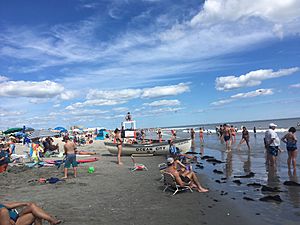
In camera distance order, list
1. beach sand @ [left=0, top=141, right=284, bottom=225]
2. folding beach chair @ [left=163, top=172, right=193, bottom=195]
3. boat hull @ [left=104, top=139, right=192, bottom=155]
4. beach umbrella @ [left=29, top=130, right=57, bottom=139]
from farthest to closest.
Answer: beach umbrella @ [left=29, top=130, right=57, bottom=139], boat hull @ [left=104, top=139, right=192, bottom=155], folding beach chair @ [left=163, top=172, right=193, bottom=195], beach sand @ [left=0, top=141, right=284, bottom=225]

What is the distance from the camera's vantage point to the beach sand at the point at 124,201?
5984 millimetres

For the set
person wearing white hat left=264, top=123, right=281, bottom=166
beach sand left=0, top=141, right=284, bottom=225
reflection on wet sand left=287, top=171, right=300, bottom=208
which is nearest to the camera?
beach sand left=0, top=141, right=284, bottom=225

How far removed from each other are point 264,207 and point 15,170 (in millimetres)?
9896

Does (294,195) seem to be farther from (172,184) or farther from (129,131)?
(129,131)

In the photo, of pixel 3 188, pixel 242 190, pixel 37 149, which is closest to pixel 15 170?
pixel 3 188

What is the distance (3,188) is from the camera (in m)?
9.17

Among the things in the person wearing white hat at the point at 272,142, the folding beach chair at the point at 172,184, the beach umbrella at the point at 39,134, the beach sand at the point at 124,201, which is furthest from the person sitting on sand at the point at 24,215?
the beach umbrella at the point at 39,134

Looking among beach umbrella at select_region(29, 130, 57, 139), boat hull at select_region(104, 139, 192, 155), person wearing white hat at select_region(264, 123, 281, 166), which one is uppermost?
beach umbrella at select_region(29, 130, 57, 139)

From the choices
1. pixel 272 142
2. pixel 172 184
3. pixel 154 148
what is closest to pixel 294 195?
pixel 172 184

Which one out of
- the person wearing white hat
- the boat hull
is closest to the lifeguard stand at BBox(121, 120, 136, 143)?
the boat hull

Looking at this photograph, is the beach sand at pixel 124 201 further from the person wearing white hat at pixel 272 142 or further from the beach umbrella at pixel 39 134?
the beach umbrella at pixel 39 134

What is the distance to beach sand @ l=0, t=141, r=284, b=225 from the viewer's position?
19.6 feet

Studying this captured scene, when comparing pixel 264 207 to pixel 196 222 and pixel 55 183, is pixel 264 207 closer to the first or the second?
pixel 196 222

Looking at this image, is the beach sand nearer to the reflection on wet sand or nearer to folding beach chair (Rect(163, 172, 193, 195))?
folding beach chair (Rect(163, 172, 193, 195))
